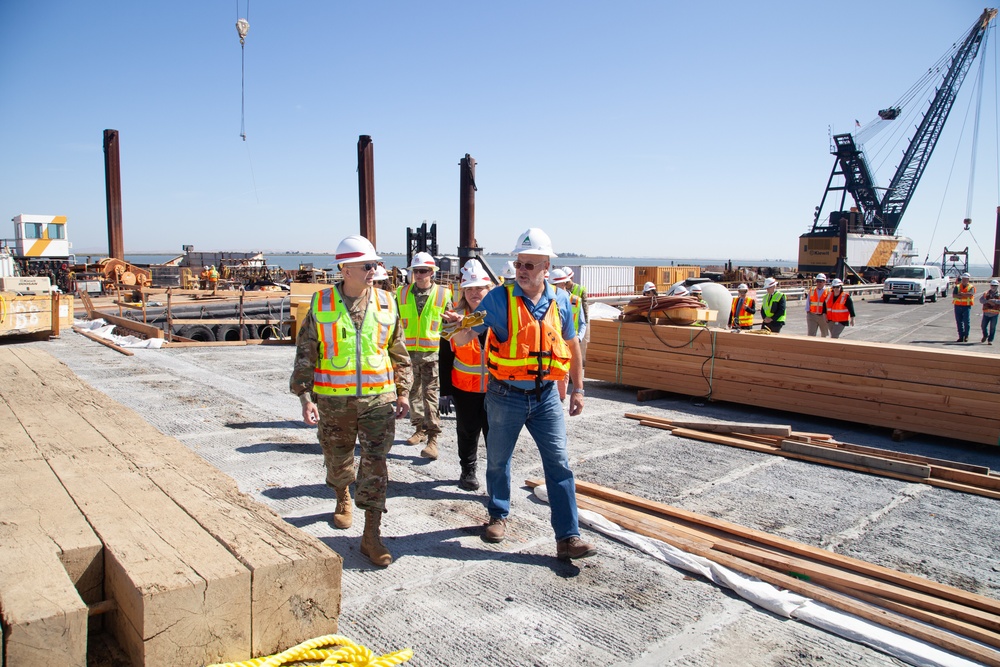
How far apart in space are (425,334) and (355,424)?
221cm

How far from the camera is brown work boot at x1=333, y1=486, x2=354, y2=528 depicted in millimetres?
4348

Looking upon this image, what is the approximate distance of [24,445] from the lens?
3.94m

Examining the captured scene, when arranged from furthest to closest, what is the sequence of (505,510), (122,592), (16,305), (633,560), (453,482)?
(16,305) → (453,482) → (505,510) → (633,560) → (122,592)

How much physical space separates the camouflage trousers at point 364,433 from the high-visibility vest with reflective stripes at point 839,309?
10.6m

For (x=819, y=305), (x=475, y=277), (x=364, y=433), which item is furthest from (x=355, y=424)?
(x=819, y=305)

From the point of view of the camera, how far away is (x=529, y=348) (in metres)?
3.91

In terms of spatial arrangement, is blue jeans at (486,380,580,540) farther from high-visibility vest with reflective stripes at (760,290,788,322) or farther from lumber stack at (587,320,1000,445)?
high-visibility vest with reflective stripes at (760,290,788,322)

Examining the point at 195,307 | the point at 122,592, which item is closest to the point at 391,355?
the point at 122,592

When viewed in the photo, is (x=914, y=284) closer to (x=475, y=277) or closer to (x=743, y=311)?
(x=743, y=311)

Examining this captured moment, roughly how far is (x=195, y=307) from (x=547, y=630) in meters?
20.4

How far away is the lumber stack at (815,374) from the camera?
665 centimetres

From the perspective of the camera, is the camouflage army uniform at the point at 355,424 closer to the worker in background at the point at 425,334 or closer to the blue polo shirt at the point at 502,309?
the blue polo shirt at the point at 502,309

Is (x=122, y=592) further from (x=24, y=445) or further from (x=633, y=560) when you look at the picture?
(x=633, y=560)

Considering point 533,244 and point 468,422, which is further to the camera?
point 468,422
